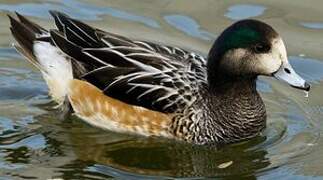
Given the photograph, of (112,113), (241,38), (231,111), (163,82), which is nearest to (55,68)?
(112,113)

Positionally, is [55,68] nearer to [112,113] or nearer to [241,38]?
[112,113]

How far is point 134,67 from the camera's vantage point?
28.0ft

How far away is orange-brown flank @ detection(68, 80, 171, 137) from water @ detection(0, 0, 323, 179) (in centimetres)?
8

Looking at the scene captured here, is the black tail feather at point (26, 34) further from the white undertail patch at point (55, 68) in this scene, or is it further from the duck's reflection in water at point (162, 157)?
the duck's reflection in water at point (162, 157)

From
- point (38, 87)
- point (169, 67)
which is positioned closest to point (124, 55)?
point (169, 67)

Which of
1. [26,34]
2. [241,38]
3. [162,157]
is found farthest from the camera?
[26,34]

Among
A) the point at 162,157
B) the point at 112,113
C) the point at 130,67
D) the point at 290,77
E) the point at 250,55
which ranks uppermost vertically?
the point at 250,55

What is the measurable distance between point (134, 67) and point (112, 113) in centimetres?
40

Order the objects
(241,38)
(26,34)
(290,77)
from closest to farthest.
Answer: (290,77) → (241,38) → (26,34)

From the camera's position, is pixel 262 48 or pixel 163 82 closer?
pixel 262 48

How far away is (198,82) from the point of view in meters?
8.50

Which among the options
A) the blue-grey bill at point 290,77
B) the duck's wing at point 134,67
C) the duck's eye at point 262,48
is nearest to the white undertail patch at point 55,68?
the duck's wing at point 134,67

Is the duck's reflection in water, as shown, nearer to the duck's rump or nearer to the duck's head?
the duck's rump

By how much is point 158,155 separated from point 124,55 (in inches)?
33.5
